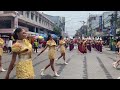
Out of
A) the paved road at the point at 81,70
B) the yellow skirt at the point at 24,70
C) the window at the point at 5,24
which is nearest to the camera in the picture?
the yellow skirt at the point at 24,70

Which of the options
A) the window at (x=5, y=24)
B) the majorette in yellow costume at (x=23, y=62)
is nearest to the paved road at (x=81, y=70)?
the majorette in yellow costume at (x=23, y=62)

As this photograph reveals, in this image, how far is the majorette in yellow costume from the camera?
5.05m

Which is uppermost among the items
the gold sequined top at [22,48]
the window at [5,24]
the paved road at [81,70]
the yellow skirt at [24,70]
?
the window at [5,24]

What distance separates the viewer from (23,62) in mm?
5105

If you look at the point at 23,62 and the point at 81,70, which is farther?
the point at 81,70

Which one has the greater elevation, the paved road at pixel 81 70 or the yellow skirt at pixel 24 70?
the yellow skirt at pixel 24 70

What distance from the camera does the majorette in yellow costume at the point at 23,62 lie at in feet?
16.6

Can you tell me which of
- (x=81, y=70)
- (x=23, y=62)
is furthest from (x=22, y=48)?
(x=81, y=70)

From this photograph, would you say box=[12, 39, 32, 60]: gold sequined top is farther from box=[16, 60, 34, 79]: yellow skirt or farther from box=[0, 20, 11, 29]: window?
box=[0, 20, 11, 29]: window

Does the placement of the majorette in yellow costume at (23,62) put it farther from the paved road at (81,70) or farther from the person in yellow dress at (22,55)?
the paved road at (81,70)

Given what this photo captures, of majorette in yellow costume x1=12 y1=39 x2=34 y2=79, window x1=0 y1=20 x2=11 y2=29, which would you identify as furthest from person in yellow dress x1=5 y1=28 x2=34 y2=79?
window x1=0 y1=20 x2=11 y2=29

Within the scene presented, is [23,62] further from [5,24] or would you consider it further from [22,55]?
[5,24]
